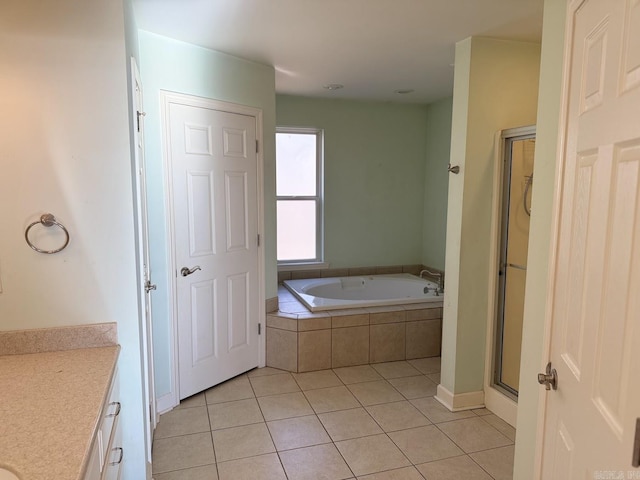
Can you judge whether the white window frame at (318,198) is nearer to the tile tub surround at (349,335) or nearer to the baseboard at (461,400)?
the tile tub surround at (349,335)

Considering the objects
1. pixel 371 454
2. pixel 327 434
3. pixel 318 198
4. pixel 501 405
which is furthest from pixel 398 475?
pixel 318 198

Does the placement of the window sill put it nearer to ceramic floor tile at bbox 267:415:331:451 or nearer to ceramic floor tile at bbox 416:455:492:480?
ceramic floor tile at bbox 267:415:331:451

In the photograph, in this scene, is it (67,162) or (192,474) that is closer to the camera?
(67,162)

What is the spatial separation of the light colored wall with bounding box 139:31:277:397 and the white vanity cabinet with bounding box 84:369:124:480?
3.82ft

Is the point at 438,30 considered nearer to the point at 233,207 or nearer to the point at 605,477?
the point at 233,207

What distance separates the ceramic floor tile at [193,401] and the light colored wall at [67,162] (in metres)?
1.37

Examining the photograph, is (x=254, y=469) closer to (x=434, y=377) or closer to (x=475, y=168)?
(x=434, y=377)

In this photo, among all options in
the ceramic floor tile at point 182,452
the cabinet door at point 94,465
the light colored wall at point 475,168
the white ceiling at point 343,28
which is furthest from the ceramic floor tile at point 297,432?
the white ceiling at point 343,28

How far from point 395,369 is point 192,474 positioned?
72.1 inches

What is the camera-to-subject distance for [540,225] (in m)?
1.74

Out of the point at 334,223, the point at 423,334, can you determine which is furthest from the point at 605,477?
the point at 334,223

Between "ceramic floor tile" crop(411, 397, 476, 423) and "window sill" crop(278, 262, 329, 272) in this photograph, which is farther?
"window sill" crop(278, 262, 329, 272)

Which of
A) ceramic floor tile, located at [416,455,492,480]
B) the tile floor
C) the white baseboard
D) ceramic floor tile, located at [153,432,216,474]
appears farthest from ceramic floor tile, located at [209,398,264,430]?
the white baseboard

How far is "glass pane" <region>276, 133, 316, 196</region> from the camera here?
4.47 meters
